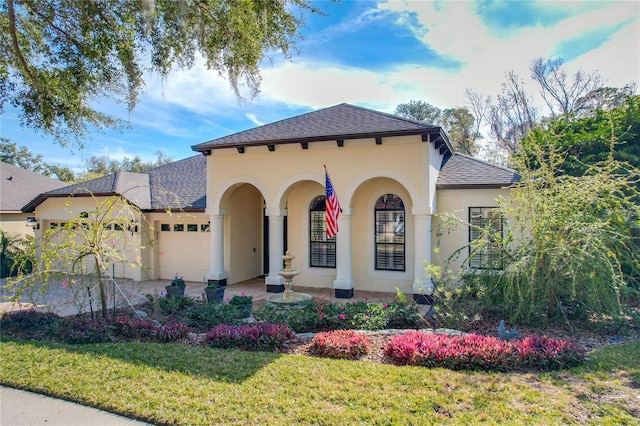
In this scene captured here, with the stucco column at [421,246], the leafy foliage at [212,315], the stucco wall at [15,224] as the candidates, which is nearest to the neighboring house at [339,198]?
the stucco column at [421,246]

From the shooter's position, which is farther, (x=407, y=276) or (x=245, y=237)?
(x=245, y=237)

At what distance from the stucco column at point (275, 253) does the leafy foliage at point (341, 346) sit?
20.2ft

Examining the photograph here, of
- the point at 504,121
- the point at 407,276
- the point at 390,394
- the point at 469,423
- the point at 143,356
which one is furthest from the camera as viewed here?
the point at 504,121

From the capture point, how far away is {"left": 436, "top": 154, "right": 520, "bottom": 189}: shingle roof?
1119 centimetres

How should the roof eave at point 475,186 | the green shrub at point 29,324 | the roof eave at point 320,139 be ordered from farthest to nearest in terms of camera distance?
the roof eave at point 475,186, the roof eave at point 320,139, the green shrub at point 29,324

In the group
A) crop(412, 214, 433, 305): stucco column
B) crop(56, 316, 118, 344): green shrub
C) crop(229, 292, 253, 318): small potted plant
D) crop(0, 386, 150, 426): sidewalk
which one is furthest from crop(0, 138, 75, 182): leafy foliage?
crop(412, 214, 433, 305): stucco column

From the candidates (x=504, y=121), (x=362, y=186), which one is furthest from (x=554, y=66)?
(x=362, y=186)

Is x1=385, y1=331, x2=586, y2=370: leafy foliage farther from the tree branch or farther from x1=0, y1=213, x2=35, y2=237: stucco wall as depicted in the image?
x1=0, y1=213, x2=35, y2=237: stucco wall

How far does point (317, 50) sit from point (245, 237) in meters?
7.30

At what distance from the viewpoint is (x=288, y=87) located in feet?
40.0

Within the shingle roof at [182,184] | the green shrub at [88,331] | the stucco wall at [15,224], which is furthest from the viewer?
the stucco wall at [15,224]

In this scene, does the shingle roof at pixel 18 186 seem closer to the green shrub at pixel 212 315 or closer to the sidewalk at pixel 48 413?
the green shrub at pixel 212 315

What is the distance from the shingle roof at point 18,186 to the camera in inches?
698

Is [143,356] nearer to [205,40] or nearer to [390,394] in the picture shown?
[390,394]
